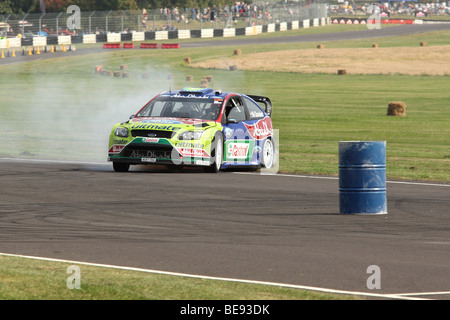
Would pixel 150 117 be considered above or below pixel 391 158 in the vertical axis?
above

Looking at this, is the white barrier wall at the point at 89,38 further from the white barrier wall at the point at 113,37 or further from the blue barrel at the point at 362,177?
the blue barrel at the point at 362,177

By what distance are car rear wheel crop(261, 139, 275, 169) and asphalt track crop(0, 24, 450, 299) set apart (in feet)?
5.28

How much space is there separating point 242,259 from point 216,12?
77157 millimetres

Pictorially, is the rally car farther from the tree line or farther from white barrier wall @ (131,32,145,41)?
the tree line

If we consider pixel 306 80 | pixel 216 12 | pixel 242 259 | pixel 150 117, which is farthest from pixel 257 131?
pixel 216 12

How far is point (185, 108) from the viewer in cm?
1739

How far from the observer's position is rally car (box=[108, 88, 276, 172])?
52.9ft

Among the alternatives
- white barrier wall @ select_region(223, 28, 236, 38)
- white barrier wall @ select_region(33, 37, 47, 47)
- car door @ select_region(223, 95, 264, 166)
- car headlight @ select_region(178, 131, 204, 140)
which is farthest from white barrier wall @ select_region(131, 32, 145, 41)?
car headlight @ select_region(178, 131, 204, 140)

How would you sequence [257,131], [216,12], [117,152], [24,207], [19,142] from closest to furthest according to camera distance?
1. [24,207]
2. [117,152]
3. [257,131]
4. [19,142]
5. [216,12]

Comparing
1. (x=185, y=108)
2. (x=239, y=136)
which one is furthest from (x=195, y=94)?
(x=239, y=136)

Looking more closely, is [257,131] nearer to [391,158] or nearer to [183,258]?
[391,158]

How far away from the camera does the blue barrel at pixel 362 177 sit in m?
11.6

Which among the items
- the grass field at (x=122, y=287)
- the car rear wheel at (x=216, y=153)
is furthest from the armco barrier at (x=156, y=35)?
the grass field at (x=122, y=287)

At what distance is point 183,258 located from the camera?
28.8ft
